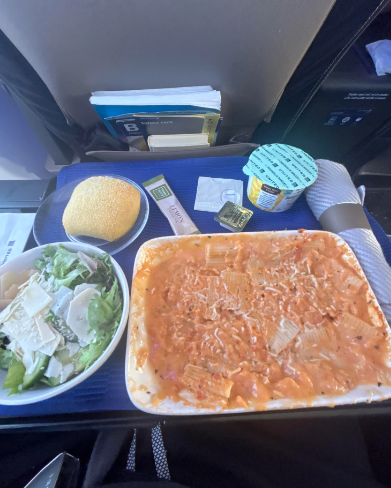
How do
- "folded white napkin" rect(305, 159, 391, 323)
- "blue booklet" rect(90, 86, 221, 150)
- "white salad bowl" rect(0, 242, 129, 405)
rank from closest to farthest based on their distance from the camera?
"white salad bowl" rect(0, 242, 129, 405), "folded white napkin" rect(305, 159, 391, 323), "blue booklet" rect(90, 86, 221, 150)

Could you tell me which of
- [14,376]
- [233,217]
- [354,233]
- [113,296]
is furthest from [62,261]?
[354,233]

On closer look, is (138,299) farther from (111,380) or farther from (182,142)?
(182,142)

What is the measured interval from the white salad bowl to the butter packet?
0.28 meters

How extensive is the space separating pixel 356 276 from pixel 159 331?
559 mm

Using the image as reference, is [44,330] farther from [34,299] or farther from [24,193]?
[24,193]

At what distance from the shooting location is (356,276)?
763mm

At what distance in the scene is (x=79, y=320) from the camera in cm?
61

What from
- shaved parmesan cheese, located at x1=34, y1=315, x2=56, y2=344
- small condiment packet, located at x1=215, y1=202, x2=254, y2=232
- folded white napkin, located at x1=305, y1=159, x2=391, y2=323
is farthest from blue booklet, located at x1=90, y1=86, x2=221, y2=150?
shaved parmesan cheese, located at x1=34, y1=315, x2=56, y2=344

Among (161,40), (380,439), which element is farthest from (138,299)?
(380,439)

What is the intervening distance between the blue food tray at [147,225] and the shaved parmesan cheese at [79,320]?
0.13 meters

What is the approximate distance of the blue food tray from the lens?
65 cm

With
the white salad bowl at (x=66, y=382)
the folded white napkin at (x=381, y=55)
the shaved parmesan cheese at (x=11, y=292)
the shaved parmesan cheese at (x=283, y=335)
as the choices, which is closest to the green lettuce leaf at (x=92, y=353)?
the white salad bowl at (x=66, y=382)

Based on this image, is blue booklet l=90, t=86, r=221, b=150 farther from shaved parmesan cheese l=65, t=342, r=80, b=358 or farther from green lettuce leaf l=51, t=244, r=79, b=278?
shaved parmesan cheese l=65, t=342, r=80, b=358

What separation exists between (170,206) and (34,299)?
0.50 m
